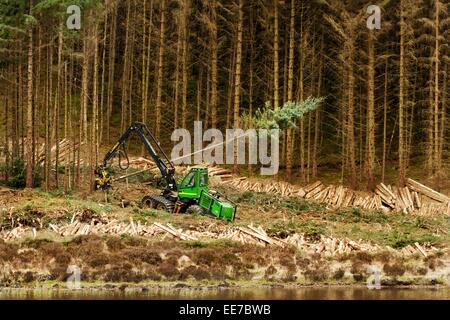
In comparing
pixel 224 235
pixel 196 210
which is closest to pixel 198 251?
pixel 224 235

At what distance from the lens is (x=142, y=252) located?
24078 millimetres

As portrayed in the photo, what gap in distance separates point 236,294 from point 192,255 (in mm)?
4028

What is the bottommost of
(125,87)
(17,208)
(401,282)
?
(401,282)

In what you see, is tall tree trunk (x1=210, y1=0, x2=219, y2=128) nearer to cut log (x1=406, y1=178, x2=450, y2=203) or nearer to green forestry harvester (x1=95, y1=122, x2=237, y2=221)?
cut log (x1=406, y1=178, x2=450, y2=203)

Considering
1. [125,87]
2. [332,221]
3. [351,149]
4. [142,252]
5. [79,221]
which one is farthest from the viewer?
[125,87]

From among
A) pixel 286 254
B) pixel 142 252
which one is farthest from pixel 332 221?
pixel 142 252

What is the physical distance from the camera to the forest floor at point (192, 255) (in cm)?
2261

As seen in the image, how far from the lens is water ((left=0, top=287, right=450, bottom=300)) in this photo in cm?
1969

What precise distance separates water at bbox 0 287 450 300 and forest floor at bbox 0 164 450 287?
0.95 meters

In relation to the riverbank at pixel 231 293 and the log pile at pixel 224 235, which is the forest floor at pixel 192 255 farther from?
the riverbank at pixel 231 293

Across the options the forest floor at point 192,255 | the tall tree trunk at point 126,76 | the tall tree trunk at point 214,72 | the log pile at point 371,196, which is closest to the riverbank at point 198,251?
the forest floor at point 192,255

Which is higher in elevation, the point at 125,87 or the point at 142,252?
the point at 125,87
